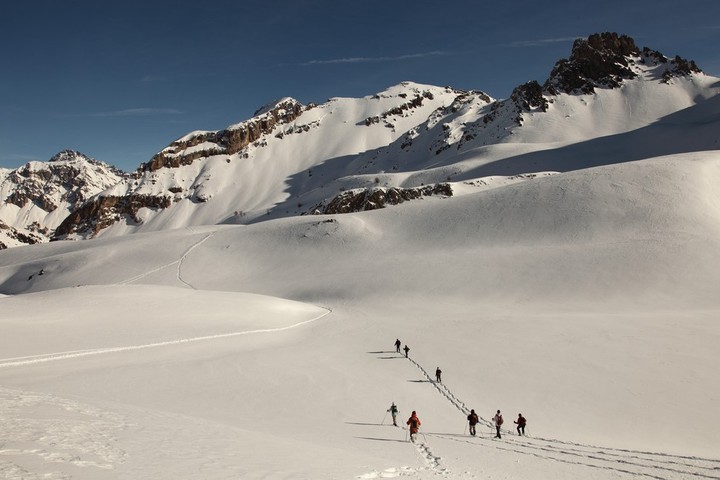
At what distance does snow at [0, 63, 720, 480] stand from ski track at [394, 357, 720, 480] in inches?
4.0

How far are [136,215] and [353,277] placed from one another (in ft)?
524

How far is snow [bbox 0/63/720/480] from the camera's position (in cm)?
1021

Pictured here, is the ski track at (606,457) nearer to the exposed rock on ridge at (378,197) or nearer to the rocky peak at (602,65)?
the exposed rock on ridge at (378,197)

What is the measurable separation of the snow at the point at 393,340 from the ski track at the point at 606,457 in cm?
10

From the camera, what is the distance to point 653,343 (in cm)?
2348

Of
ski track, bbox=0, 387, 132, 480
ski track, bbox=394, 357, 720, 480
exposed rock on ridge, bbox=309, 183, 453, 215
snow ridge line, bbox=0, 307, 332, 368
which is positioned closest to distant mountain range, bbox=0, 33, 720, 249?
exposed rock on ridge, bbox=309, 183, 453, 215

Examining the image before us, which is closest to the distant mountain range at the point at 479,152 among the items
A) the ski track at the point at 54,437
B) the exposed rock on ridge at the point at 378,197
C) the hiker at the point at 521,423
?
the exposed rock on ridge at the point at 378,197

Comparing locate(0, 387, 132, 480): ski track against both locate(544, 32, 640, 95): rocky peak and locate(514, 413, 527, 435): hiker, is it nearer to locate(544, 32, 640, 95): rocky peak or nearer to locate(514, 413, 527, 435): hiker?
locate(514, 413, 527, 435): hiker

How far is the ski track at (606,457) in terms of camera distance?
10234mm

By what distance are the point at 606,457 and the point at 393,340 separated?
1713 cm

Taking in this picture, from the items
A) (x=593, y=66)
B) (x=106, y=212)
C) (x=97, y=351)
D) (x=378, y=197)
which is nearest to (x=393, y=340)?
(x=97, y=351)

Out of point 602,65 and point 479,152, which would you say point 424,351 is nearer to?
point 479,152

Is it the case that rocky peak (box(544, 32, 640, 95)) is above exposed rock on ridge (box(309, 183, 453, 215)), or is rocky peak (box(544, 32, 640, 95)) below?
above

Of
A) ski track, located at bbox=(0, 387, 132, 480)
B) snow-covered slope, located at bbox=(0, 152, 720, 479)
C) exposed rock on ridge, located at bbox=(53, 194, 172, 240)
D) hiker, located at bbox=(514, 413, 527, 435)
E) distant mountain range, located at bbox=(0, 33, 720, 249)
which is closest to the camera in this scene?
ski track, located at bbox=(0, 387, 132, 480)
